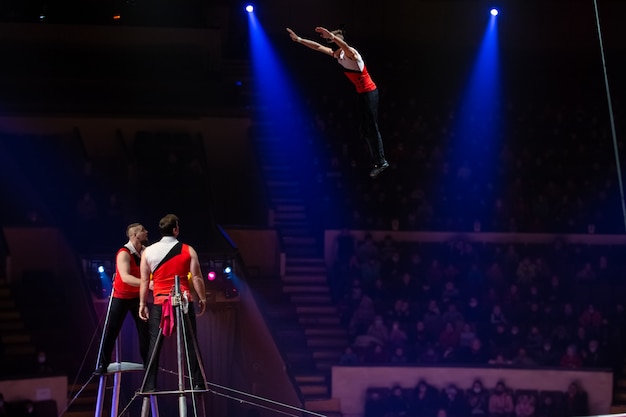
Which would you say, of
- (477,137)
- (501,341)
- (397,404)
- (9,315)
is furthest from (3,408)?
(477,137)

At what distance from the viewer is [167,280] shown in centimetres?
927

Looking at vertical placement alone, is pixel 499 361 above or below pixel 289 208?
below

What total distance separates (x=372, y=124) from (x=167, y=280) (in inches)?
111

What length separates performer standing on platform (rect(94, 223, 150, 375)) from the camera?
32.1 ft

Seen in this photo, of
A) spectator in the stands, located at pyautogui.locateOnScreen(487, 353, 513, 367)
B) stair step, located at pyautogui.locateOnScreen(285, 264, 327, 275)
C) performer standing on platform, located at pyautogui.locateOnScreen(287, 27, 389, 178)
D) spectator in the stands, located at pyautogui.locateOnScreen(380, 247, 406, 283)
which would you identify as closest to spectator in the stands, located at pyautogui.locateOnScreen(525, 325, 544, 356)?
spectator in the stands, located at pyautogui.locateOnScreen(487, 353, 513, 367)

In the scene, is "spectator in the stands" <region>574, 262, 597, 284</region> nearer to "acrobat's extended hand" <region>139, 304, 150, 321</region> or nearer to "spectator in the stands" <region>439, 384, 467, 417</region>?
"spectator in the stands" <region>439, 384, 467, 417</region>

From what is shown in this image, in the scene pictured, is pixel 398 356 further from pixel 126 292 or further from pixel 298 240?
pixel 126 292

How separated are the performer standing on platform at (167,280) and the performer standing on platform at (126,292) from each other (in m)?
0.45

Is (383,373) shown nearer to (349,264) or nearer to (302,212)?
(349,264)

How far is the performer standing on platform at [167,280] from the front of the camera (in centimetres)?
921

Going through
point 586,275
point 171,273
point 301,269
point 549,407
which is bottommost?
point 549,407

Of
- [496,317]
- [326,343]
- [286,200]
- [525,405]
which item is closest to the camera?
[525,405]

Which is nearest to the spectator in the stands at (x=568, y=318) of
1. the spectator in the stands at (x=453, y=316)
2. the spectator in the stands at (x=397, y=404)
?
the spectator in the stands at (x=453, y=316)

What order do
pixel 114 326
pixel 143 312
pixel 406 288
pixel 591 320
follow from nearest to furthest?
1. pixel 143 312
2. pixel 114 326
3. pixel 591 320
4. pixel 406 288
